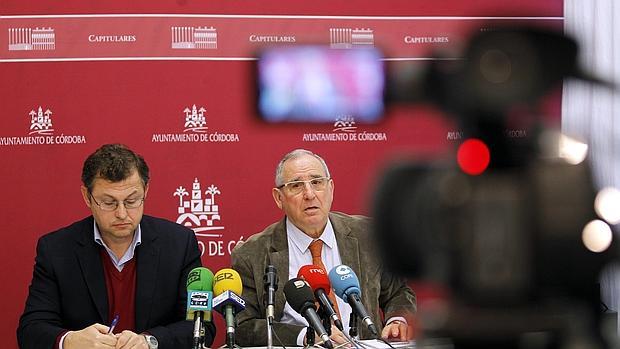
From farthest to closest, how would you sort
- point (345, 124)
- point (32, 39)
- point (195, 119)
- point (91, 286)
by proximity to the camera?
point (345, 124), point (195, 119), point (32, 39), point (91, 286)

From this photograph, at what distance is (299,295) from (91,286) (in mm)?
1008

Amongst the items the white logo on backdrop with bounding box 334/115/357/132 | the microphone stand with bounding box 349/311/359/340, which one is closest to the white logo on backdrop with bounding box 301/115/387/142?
the white logo on backdrop with bounding box 334/115/357/132

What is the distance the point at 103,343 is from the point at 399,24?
7.78 ft

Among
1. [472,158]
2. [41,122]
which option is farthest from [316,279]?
[41,122]

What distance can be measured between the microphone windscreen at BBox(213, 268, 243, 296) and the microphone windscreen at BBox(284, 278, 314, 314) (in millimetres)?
177

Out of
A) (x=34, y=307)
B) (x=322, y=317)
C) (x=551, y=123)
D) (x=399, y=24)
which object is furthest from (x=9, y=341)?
(x=551, y=123)

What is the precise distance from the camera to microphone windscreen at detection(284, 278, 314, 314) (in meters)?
2.78

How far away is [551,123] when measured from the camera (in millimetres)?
1272

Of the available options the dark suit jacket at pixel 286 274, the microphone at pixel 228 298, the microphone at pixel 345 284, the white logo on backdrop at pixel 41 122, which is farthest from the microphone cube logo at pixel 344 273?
the white logo on backdrop at pixel 41 122

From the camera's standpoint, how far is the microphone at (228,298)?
111 inches

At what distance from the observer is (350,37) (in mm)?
4520

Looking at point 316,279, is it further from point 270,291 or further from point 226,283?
point 226,283

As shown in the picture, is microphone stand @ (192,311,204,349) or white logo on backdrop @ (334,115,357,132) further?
white logo on backdrop @ (334,115,357,132)

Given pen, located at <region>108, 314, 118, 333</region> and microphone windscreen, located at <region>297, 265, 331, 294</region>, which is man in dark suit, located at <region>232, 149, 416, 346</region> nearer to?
pen, located at <region>108, 314, 118, 333</region>
